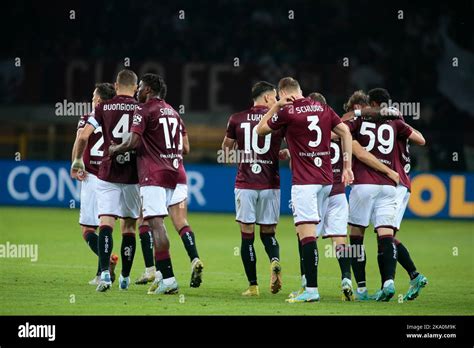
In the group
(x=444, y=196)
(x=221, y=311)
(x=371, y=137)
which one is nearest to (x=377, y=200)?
(x=371, y=137)

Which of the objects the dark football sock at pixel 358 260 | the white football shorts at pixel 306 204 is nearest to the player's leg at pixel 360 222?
the dark football sock at pixel 358 260

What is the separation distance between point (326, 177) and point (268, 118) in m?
0.86

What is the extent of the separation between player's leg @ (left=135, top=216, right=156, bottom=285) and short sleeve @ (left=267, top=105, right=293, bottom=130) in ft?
6.94

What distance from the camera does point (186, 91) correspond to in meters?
26.7

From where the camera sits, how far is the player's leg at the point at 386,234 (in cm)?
1088

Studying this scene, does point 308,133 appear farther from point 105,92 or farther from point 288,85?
point 105,92

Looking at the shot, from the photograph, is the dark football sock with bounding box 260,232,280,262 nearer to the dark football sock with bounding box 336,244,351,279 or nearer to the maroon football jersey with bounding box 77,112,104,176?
the dark football sock with bounding box 336,244,351,279

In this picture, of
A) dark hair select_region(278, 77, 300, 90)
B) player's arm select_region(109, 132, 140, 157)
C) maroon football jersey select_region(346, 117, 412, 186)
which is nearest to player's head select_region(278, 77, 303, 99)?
dark hair select_region(278, 77, 300, 90)

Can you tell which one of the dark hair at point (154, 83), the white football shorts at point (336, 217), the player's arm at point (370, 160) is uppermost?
the dark hair at point (154, 83)

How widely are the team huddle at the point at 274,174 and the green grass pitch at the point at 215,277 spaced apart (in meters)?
0.39

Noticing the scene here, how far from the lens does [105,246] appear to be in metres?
11.3

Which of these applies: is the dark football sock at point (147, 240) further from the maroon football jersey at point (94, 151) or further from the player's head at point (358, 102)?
the player's head at point (358, 102)

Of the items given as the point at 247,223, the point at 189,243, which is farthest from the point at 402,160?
the point at 189,243
